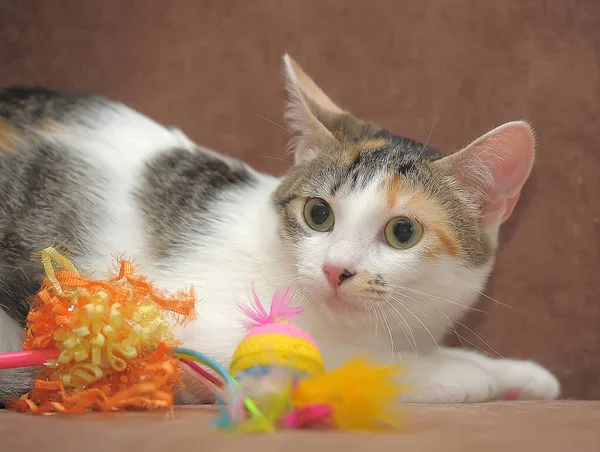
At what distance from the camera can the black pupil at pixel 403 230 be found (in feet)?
3.67

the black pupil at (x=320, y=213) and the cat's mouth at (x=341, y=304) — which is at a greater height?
the black pupil at (x=320, y=213)

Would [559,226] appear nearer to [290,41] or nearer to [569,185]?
[569,185]

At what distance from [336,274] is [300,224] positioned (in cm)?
18

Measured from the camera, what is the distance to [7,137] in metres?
1.33

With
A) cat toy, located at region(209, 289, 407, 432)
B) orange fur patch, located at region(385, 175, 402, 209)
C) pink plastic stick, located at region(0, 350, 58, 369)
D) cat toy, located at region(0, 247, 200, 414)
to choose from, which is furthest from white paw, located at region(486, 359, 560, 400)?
pink plastic stick, located at region(0, 350, 58, 369)

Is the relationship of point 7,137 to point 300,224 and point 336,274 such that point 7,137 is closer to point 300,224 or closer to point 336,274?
point 300,224

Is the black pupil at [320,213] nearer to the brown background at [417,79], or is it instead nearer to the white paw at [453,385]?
the white paw at [453,385]

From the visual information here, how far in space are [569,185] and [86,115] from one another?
1.23 metres

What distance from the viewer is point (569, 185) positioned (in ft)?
5.47

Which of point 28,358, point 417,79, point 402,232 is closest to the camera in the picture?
point 28,358

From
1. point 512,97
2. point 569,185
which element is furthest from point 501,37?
point 569,185

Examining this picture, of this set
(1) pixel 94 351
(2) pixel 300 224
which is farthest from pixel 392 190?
(1) pixel 94 351

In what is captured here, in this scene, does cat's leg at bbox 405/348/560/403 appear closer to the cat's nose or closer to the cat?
the cat

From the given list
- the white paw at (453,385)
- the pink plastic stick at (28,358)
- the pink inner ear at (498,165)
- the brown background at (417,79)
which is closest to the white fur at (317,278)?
the white paw at (453,385)
